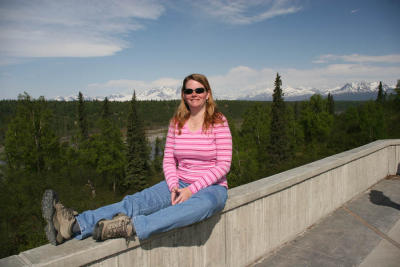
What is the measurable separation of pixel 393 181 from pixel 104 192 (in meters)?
56.7

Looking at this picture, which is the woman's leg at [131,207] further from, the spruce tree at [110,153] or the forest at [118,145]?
the spruce tree at [110,153]

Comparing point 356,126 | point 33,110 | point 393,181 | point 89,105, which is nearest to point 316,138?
point 356,126

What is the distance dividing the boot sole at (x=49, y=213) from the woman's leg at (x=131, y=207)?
0.63ft

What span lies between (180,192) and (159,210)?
252 mm

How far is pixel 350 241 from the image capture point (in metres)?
4.25

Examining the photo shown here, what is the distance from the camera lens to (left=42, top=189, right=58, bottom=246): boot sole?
245cm

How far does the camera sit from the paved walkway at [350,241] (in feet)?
12.3

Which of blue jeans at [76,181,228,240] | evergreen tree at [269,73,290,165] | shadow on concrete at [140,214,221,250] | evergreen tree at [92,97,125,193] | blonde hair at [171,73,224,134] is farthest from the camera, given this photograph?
evergreen tree at [92,97,125,193]

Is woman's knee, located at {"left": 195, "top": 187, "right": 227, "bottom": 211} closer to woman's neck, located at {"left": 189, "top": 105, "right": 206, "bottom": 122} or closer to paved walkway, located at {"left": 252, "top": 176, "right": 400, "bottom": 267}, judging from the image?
woman's neck, located at {"left": 189, "top": 105, "right": 206, "bottom": 122}

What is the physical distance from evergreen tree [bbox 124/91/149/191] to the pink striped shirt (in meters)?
55.4

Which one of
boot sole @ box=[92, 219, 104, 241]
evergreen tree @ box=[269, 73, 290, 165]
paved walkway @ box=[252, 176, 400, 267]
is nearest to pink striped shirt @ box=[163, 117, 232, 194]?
boot sole @ box=[92, 219, 104, 241]

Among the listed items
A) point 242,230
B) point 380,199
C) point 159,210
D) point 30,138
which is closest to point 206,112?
point 159,210

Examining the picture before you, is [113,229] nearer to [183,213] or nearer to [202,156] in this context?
[183,213]

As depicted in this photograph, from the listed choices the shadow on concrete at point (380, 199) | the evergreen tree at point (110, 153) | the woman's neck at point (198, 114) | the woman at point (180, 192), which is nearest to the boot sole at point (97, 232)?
the woman at point (180, 192)
